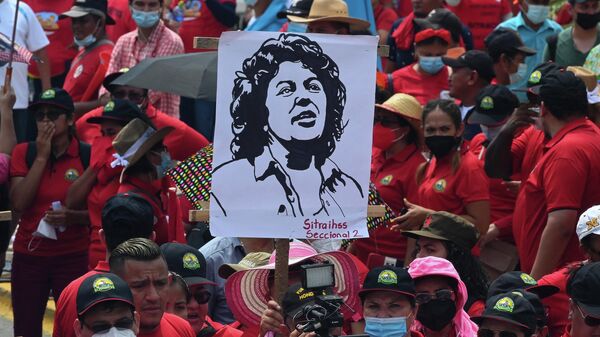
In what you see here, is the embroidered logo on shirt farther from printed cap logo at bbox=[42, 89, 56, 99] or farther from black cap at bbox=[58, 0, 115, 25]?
black cap at bbox=[58, 0, 115, 25]

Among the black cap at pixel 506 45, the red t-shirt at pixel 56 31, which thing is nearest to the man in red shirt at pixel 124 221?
the black cap at pixel 506 45

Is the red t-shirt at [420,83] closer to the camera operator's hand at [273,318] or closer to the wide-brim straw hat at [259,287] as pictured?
the wide-brim straw hat at [259,287]

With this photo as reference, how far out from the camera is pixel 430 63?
38.9ft

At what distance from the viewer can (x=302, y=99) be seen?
650 centimetres

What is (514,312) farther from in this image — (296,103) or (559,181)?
(559,181)

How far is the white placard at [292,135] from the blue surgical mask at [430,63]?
5.38m

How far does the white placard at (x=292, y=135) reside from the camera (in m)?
6.46

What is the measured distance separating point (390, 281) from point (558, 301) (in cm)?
108

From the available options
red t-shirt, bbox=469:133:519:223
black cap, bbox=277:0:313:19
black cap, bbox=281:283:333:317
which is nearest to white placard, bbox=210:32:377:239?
black cap, bbox=281:283:333:317

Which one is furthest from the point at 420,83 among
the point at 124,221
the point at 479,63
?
the point at 124,221

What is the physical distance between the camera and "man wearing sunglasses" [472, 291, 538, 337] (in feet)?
22.0

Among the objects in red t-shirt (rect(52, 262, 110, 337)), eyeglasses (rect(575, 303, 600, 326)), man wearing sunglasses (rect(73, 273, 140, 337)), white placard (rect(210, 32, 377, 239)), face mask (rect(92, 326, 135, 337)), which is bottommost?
red t-shirt (rect(52, 262, 110, 337))

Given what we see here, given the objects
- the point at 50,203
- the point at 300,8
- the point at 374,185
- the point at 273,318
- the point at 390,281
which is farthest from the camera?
the point at 300,8

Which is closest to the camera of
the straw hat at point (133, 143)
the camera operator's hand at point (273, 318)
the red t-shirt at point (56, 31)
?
the camera operator's hand at point (273, 318)
